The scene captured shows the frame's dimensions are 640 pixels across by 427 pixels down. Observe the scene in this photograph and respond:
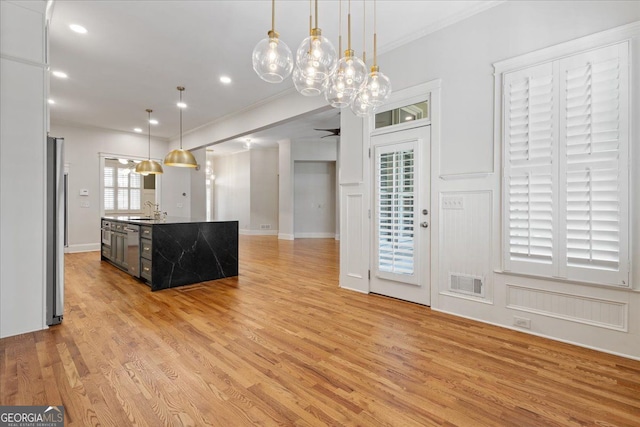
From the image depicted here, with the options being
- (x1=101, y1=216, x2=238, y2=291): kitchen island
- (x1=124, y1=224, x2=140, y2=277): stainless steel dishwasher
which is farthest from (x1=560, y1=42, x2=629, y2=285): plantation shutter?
(x1=124, y1=224, x2=140, y2=277): stainless steel dishwasher

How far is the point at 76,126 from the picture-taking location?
24.9ft

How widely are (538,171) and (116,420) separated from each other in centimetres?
355

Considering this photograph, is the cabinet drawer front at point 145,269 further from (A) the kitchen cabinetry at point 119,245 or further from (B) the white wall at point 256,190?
(B) the white wall at point 256,190

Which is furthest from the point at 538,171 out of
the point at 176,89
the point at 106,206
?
the point at 106,206

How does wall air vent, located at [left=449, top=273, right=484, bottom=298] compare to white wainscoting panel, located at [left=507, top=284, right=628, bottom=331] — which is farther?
wall air vent, located at [left=449, top=273, right=484, bottom=298]

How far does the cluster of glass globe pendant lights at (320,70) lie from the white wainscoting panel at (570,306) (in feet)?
7.32

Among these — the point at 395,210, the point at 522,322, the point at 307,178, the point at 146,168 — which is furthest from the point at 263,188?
the point at 522,322

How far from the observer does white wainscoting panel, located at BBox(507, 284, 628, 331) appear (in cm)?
237

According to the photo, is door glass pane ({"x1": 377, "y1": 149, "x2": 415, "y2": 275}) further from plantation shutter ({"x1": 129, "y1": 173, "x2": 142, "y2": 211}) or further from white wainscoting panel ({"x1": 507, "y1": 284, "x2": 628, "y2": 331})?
plantation shutter ({"x1": 129, "y1": 173, "x2": 142, "y2": 211})

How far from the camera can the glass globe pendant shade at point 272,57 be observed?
1.88 meters

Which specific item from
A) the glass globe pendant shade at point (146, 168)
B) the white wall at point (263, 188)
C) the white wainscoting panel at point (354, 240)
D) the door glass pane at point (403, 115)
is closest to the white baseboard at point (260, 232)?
the white wall at point (263, 188)

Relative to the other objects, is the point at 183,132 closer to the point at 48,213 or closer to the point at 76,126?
the point at 76,126

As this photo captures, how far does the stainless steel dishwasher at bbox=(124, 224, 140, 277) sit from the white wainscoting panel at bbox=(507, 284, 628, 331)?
191 inches

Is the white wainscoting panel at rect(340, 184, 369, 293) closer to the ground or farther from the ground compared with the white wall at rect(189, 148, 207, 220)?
closer to the ground
